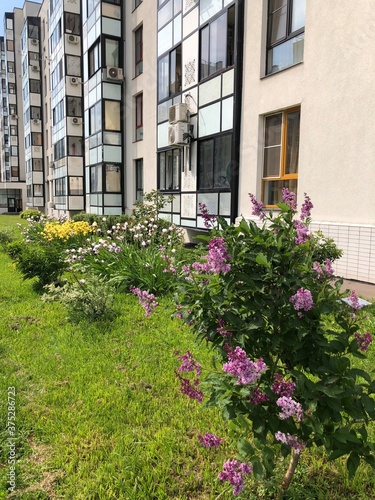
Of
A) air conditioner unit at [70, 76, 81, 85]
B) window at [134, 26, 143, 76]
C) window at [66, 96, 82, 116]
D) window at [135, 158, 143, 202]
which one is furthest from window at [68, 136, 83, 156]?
window at [134, 26, 143, 76]

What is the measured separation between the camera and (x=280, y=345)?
180 cm

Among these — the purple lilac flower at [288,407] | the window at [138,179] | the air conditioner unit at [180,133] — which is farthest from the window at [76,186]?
the purple lilac flower at [288,407]

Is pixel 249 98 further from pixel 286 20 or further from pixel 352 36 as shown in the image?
pixel 352 36

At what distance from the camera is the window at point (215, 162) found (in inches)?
415

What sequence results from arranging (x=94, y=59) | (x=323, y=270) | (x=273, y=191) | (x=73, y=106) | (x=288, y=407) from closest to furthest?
1. (x=288, y=407)
2. (x=323, y=270)
3. (x=273, y=191)
4. (x=94, y=59)
5. (x=73, y=106)

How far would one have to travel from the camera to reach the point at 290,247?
5.94 ft

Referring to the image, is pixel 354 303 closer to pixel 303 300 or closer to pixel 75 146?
Result: pixel 303 300

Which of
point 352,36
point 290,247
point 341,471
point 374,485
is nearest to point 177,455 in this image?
point 341,471

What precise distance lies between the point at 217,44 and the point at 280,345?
36.1 ft

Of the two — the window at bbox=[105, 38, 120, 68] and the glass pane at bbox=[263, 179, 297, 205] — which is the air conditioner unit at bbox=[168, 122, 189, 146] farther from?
the window at bbox=[105, 38, 120, 68]

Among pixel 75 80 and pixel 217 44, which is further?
pixel 75 80

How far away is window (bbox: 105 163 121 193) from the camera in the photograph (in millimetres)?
18406

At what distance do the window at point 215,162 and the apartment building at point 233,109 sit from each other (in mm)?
46

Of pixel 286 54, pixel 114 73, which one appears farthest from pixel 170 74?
pixel 286 54
